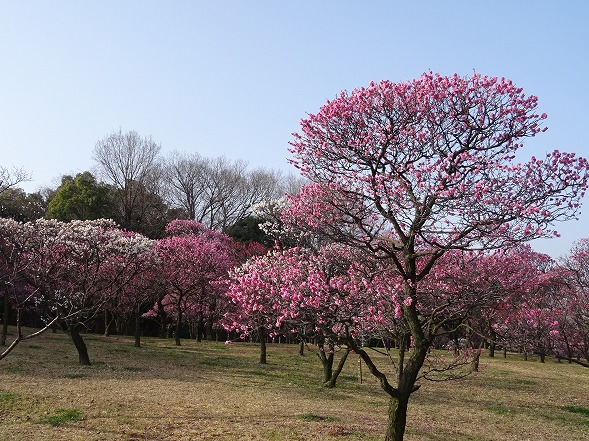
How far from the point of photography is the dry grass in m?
9.23

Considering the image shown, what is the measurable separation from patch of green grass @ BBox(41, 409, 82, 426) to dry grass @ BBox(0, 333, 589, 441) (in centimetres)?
3

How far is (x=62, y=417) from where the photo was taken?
929 cm

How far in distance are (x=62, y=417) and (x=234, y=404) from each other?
12.9 feet

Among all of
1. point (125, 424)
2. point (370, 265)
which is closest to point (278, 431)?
point (125, 424)

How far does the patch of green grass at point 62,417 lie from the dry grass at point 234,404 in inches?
1.3

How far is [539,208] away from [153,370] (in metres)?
14.0

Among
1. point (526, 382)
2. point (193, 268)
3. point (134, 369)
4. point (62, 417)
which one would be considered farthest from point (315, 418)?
point (193, 268)

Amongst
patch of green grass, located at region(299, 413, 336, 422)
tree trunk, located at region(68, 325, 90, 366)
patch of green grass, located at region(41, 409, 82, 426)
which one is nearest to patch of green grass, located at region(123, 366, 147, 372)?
tree trunk, located at region(68, 325, 90, 366)

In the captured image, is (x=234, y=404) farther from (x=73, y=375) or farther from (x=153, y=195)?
(x=153, y=195)

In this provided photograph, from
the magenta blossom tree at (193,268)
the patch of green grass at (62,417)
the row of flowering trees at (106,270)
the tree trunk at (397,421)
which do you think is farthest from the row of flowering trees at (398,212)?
the magenta blossom tree at (193,268)

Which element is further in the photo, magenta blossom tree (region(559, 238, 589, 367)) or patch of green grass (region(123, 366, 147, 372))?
patch of green grass (region(123, 366, 147, 372))

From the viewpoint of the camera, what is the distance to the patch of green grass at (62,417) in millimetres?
9012

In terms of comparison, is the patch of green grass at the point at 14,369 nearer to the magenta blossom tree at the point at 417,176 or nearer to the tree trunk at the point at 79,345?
the tree trunk at the point at 79,345

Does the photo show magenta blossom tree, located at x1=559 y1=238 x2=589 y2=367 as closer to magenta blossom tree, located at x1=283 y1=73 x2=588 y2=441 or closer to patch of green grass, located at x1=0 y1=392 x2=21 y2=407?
magenta blossom tree, located at x1=283 y1=73 x2=588 y2=441
